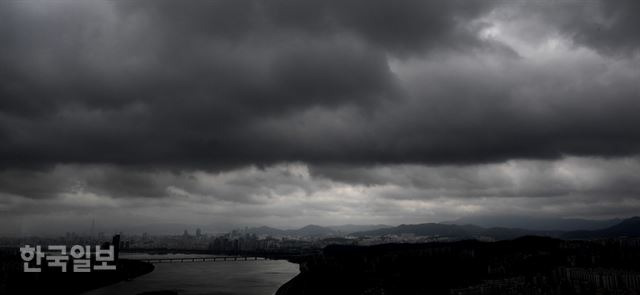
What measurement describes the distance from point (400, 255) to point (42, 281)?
210ft

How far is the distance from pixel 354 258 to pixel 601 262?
45.2 m

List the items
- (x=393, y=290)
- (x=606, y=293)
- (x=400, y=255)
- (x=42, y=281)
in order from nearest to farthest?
(x=606, y=293), (x=393, y=290), (x=42, y=281), (x=400, y=255)

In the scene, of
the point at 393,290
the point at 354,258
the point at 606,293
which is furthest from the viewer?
the point at 354,258

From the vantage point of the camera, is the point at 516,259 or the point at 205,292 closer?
the point at 516,259

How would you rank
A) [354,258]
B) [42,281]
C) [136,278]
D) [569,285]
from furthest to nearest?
1. [136,278]
2. [354,258]
3. [42,281]
4. [569,285]

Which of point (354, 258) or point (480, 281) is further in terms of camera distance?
point (354, 258)

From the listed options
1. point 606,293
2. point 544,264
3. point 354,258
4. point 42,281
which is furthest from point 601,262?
point 42,281

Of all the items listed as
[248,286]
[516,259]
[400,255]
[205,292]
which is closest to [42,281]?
[205,292]

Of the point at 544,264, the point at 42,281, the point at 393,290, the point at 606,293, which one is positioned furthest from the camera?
the point at 42,281

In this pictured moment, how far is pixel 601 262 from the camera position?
6881 centimetres

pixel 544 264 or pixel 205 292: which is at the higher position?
pixel 544 264

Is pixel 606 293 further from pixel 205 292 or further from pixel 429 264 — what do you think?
pixel 205 292

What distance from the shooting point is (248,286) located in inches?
3575

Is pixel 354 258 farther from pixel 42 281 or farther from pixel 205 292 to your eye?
pixel 42 281
